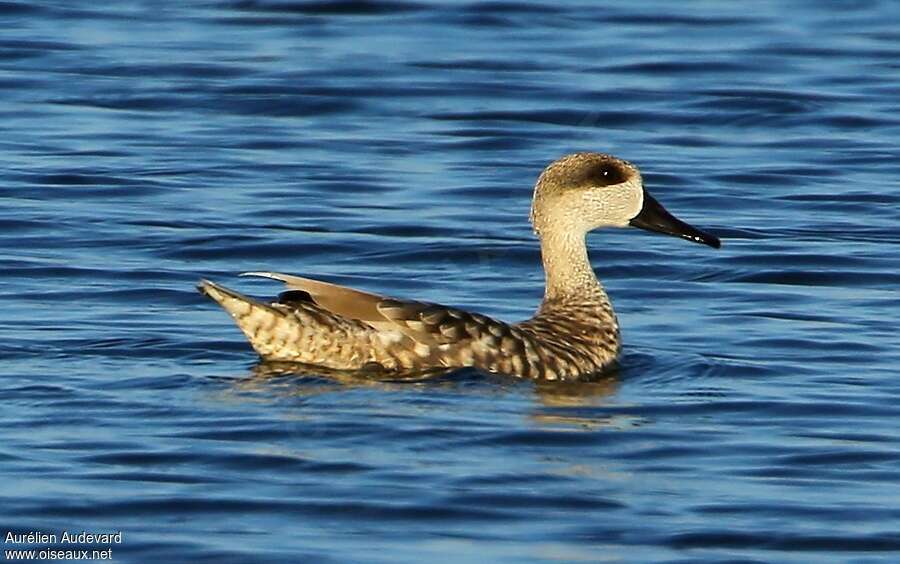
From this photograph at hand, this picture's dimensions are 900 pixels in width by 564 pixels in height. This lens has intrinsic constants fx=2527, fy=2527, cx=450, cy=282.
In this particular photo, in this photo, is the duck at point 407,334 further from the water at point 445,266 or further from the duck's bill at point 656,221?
the duck's bill at point 656,221

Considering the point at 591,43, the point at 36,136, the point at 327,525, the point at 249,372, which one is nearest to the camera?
the point at 327,525

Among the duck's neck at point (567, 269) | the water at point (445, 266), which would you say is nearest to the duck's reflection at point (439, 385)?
the water at point (445, 266)

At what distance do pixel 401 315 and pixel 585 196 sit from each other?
145 cm

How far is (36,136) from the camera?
691 inches

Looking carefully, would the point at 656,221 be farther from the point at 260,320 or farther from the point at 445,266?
the point at 260,320

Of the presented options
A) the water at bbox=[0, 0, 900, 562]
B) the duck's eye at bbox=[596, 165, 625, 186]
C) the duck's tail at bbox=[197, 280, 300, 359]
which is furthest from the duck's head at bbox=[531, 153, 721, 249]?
the duck's tail at bbox=[197, 280, 300, 359]

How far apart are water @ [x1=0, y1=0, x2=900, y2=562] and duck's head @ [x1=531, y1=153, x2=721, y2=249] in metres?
0.65

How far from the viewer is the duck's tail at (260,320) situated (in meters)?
10.3

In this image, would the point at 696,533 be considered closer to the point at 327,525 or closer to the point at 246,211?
the point at 327,525

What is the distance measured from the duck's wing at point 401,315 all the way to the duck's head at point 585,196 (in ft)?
3.58

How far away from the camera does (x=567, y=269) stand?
38.0 ft

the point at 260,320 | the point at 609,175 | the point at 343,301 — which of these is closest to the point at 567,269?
the point at 609,175

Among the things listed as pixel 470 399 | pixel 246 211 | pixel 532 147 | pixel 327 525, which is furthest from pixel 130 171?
pixel 327 525

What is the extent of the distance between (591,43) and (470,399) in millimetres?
12074
